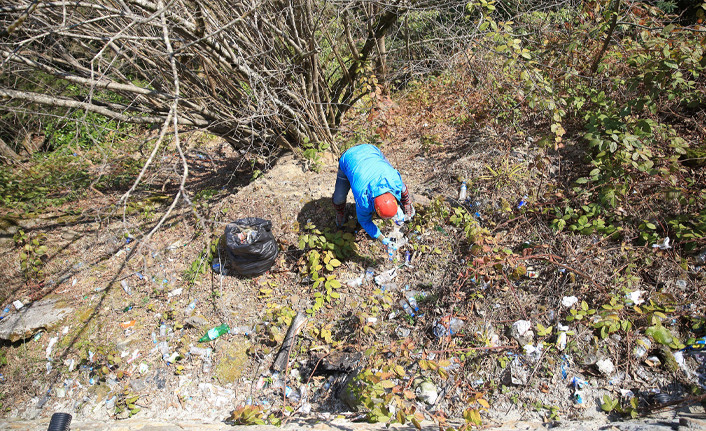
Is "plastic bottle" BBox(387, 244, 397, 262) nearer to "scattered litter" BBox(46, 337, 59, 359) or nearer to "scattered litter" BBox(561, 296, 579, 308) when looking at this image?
"scattered litter" BBox(561, 296, 579, 308)

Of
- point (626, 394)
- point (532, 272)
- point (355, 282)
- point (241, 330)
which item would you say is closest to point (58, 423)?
point (241, 330)

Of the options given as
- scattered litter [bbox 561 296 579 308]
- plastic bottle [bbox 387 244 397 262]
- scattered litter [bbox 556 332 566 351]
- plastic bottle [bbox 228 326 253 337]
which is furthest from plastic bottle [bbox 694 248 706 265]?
plastic bottle [bbox 228 326 253 337]

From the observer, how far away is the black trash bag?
3426mm

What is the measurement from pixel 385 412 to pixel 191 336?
2075 millimetres

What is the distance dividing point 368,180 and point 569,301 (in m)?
1.85

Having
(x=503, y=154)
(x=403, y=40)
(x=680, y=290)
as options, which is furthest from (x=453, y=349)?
(x=403, y=40)

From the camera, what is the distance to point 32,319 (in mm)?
3672

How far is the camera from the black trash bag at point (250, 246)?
3.43m

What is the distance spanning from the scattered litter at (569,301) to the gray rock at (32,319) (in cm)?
464

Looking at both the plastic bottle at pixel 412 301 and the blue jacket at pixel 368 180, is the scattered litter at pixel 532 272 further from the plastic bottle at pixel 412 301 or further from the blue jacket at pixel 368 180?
the blue jacket at pixel 368 180

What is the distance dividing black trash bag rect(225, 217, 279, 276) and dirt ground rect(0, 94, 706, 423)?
18 centimetres

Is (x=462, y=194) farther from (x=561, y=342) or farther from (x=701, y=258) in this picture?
(x=701, y=258)

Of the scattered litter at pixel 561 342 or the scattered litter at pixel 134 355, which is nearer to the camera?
the scattered litter at pixel 561 342

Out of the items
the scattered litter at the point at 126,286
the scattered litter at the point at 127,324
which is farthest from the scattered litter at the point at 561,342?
the scattered litter at the point at 126,286
